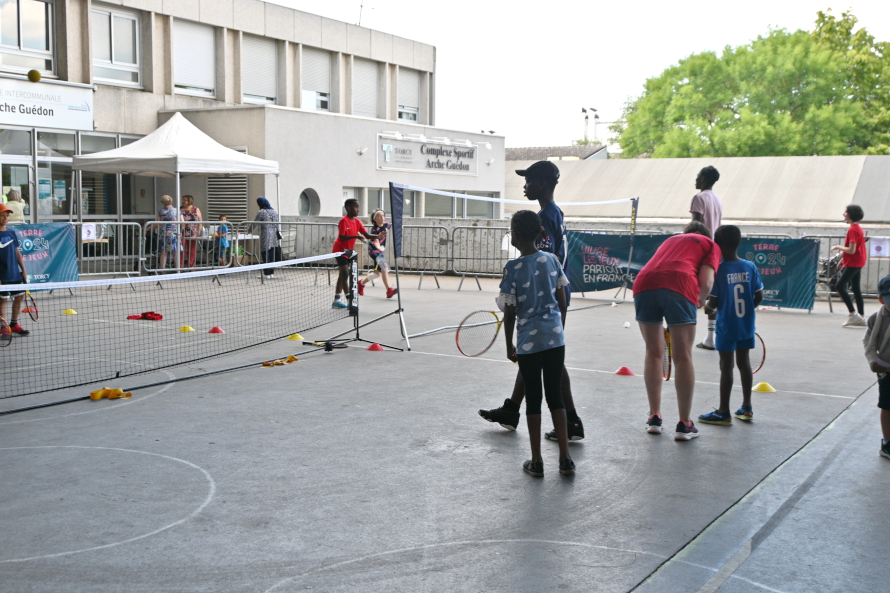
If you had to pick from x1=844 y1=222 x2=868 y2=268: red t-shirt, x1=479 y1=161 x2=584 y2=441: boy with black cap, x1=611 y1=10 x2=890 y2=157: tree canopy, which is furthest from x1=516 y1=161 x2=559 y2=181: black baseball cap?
x1=611 y1=10 x2=890 y2=157: tree canopy

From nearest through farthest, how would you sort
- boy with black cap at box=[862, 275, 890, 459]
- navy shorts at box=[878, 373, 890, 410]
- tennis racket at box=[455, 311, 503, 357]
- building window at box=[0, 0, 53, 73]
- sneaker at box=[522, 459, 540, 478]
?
sneaker at box=[522, 459, 540, 478], boy with black cap at box=[862, 275, 890, 459], navy shorts at box=[878, 373, 890, 410], tennis racket at box=[455, 311, 503, 357], building window at box=[0, 0, 53, 73]

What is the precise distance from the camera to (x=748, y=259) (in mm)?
15625

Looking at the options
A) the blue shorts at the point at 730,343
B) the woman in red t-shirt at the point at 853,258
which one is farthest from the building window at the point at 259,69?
the blue shorts at the point at 730,343

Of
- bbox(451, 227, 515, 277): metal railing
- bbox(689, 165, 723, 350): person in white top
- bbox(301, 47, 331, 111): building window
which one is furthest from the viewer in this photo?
bbox(301, 47, 331, 111): building window

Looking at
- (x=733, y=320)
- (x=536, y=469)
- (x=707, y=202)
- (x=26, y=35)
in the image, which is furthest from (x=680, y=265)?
(x=26, y=35)

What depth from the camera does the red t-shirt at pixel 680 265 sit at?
6.34 meters

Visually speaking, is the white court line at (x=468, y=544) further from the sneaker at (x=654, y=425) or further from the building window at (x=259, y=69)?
the building window at (x=259, y=69)

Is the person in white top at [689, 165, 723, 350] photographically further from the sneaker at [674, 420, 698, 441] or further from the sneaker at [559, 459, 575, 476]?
the sneaker at [559, 459, 575, 476]

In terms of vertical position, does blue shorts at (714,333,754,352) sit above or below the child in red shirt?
below

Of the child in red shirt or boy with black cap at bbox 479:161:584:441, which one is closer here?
boy with black cap at bbox 479:161:584:441

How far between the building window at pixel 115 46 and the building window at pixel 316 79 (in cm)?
685

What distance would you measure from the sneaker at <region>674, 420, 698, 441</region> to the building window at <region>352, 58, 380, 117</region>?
2688cm

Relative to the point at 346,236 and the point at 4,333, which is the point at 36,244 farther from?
the point at 346,236

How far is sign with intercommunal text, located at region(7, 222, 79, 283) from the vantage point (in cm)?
1512
